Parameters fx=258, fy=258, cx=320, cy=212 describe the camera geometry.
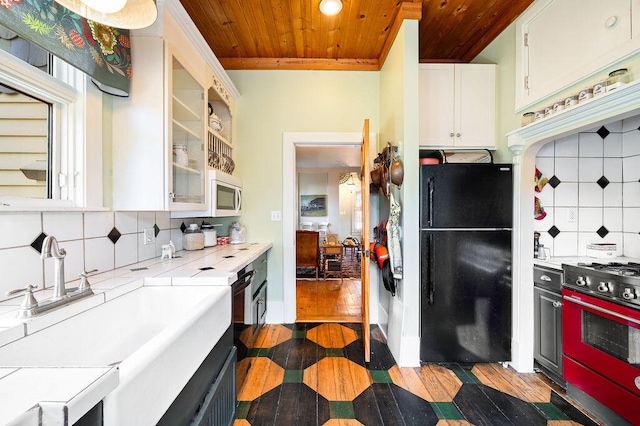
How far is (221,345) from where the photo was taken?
1.15 m

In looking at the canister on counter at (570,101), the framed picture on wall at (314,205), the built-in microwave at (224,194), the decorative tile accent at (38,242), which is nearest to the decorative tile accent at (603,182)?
the canister on counter at (570,101)

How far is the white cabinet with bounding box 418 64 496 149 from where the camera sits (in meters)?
2.10

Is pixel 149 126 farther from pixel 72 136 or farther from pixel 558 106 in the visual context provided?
pixel 558 106

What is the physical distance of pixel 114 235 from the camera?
1.42 meters

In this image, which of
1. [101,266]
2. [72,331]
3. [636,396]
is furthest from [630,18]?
[101,266]

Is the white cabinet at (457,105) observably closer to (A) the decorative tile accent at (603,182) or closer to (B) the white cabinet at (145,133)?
(A) the decorative tile accent at (603,182)

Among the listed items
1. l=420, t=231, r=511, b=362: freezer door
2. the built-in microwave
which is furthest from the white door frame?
l=420, t=231, r=511, b=362: freezer door

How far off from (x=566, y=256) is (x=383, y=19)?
7.54 feet

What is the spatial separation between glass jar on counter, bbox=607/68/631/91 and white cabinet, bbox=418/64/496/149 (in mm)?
844

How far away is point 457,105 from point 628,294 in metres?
1.58

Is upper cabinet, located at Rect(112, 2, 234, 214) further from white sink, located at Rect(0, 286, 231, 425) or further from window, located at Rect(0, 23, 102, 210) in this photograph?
white sink, located at Rect(0, 286, 231, 425)

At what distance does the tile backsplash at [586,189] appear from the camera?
1889mm

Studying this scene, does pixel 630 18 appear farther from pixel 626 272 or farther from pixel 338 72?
pixel 338 72

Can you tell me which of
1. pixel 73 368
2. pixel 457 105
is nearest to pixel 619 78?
pixel 457 105
